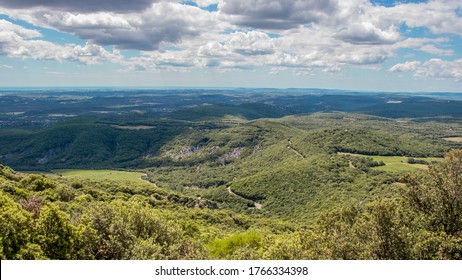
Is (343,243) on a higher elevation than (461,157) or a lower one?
lower

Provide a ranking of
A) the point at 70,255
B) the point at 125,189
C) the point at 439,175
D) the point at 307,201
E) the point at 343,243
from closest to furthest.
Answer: the point at 70,255 → the point at 343,243 → the point at 439,175 → the point at 125,189 → the point at 307,201

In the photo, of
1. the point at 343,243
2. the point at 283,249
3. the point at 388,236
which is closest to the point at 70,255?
the point at 283,249

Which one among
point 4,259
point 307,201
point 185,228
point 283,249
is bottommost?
point 307,201

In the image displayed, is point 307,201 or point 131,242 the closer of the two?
point 131,242

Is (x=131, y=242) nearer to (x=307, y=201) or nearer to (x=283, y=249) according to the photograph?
(x=283, y=249)

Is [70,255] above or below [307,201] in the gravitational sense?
above

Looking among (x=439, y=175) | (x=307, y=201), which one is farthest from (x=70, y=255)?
(x=307, y=201)

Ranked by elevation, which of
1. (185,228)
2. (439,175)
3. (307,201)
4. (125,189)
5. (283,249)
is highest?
(439,175)

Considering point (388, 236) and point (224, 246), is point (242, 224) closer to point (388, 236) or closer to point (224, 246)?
point (224, 246)

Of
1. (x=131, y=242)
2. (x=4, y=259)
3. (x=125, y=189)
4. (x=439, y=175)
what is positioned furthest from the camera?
(x=125, y=189)
